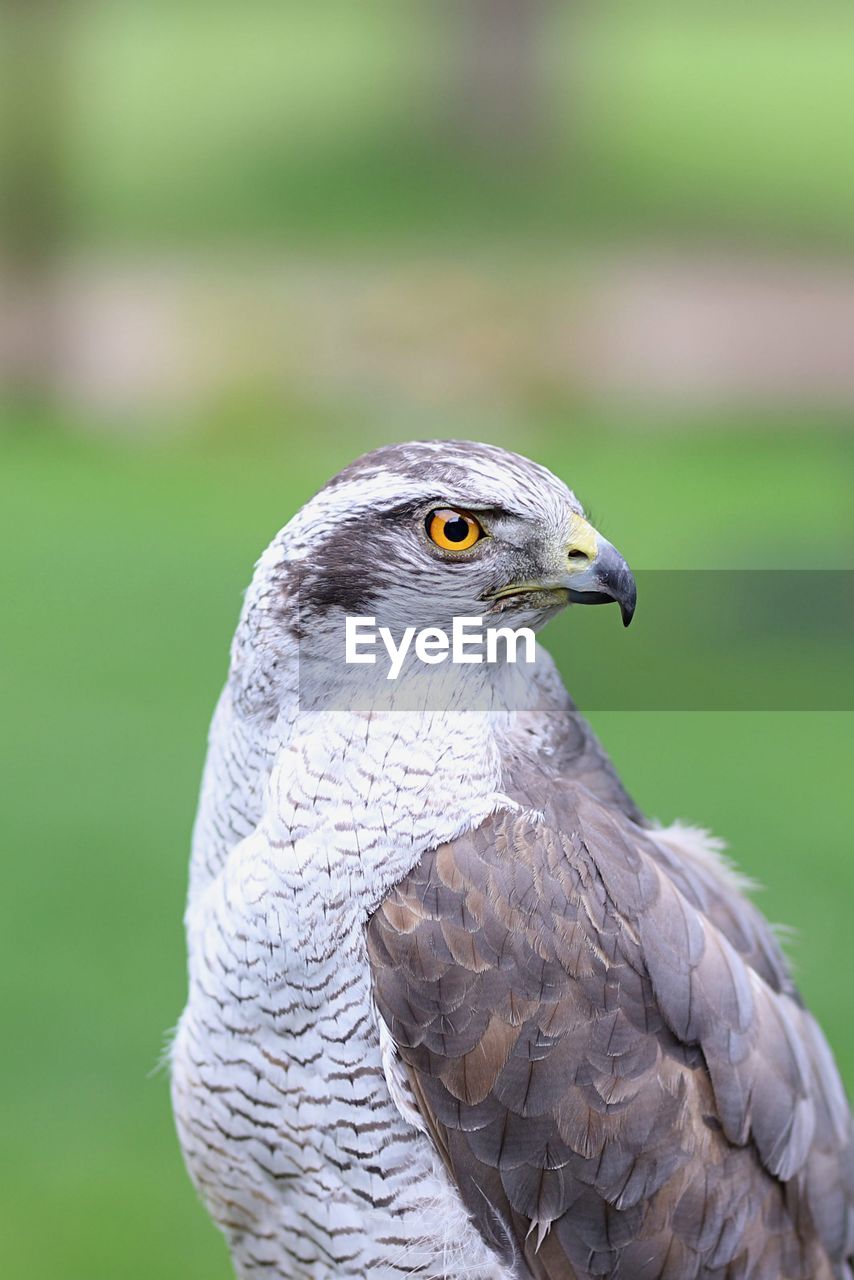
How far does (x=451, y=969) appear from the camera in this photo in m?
2.38

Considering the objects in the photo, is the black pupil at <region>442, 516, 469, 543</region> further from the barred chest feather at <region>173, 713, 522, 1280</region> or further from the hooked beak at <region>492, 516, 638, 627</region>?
the barred chest feather at <region>173, 713, 522, 1280</region>

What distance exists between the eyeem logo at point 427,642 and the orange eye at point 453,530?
141 mm

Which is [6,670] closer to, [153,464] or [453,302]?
[153,464]

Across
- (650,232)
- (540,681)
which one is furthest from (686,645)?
(650,232)

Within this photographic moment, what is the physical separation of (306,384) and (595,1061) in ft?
38.1

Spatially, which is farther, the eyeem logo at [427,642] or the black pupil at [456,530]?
the eyeem logo at [427,642]

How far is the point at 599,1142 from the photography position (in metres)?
2.47

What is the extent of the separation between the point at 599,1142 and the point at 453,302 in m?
13.5

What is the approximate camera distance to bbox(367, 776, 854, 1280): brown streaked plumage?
2.40 meters

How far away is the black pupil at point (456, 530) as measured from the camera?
2.35 meters

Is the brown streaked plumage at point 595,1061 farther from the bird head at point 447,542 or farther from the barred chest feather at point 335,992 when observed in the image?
the bird head at point 447,542
